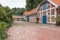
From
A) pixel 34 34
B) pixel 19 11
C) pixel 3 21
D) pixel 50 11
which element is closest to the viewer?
pixel 34 34

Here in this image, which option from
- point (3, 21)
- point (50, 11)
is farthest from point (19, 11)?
point (3, 21)

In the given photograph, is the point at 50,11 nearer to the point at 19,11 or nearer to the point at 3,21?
the point at 3,21

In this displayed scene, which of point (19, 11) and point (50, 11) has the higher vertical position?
point (19, 11)

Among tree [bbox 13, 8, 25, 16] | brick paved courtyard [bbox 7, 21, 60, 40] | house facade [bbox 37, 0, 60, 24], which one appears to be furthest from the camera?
tree [bbox 13, 8, 25, 16]

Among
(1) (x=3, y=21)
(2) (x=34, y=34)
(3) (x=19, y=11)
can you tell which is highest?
(3) (x=19, y=11)

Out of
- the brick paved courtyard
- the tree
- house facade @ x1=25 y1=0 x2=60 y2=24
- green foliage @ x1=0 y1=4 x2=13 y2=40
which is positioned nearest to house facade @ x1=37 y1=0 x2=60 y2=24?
house facade @ x1=25 y1=0 x2=60 y2=24

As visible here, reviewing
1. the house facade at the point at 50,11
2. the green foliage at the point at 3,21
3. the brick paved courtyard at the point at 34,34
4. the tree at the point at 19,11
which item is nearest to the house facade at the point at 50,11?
the house facade at the point at 50,11

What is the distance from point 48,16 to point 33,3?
24.7 meters

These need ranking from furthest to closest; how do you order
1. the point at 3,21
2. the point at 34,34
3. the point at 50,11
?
the point at 50,11 → the point at 3,21 → the point at 34,34

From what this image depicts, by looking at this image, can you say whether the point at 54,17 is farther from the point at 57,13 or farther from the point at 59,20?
the point at 59,20

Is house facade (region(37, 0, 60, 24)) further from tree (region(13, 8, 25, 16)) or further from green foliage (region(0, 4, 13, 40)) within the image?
tree (region(13, 8, 25, 16))

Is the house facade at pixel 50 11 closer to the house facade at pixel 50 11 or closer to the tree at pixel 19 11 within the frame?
the house facade at pixel 50 11

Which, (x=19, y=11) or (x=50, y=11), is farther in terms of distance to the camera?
(x=19, y=11)

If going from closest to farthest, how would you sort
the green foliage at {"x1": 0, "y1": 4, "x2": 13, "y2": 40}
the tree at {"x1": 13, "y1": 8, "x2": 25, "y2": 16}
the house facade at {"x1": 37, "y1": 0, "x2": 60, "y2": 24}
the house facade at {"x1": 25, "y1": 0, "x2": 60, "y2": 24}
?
the green foliage at {"x1": 0, "y1": 4, "x2": 13, "y2": 40} → the house facade at {"x1": 25, "y1": 0, "x2": 60, "y2": 24} → the house facade at {"x1": 37, "y1": 0, "x2": 60, "y2": 24} → the tree at {"x1": 13, "y1": 8, "x2": 25, "y2": 16}
